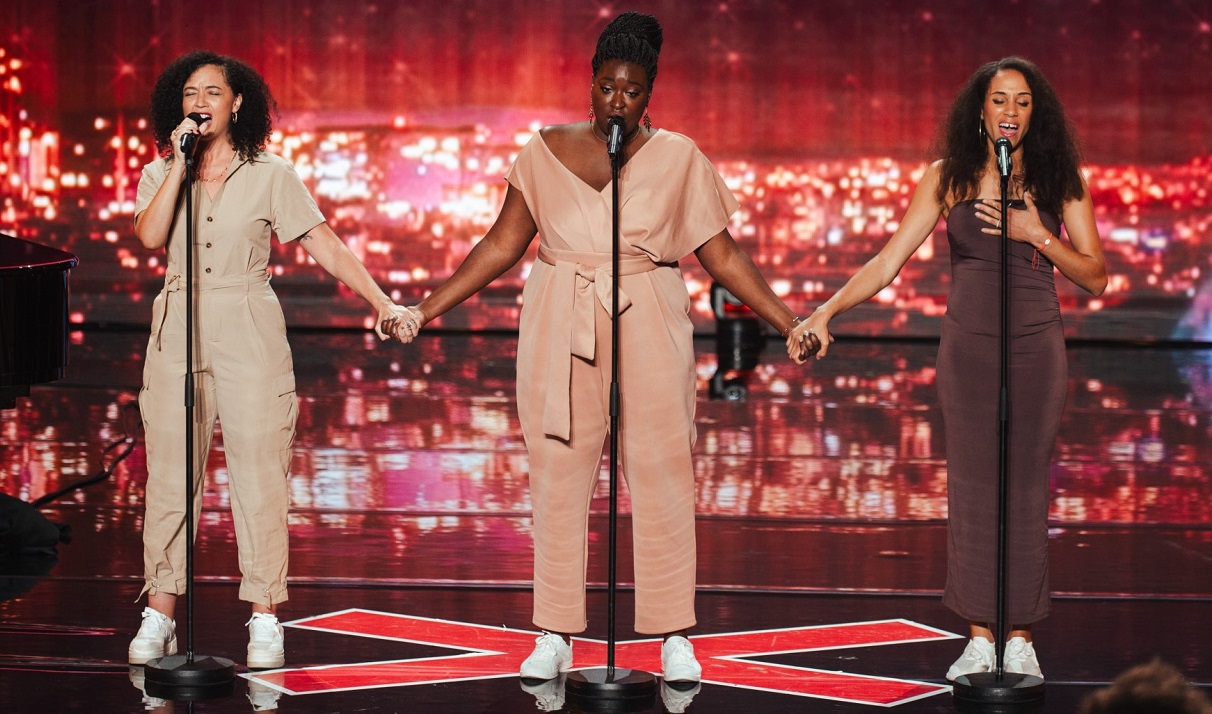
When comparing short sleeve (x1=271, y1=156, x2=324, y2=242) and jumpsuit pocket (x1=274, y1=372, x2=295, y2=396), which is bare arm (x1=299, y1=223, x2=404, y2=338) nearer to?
short sleeve (x1=271, y1=156, x2=324, y2=242)

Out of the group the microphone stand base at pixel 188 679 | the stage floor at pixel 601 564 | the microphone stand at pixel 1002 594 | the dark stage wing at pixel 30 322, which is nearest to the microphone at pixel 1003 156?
the microphone stand at pixel 1002 594

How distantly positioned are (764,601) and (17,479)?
3661mm

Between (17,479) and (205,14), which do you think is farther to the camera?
(205,14)

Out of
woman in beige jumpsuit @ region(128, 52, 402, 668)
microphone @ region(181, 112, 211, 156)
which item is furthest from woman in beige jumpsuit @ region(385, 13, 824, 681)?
microphone @ region(181, 112, 211, 156)

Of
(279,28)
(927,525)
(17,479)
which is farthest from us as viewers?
(279,28)

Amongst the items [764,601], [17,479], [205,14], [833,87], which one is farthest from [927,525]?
[205,14]

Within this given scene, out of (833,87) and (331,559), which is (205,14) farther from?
(331,559)

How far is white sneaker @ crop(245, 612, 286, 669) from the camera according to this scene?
13.6 feet

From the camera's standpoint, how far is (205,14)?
16312 millimetres

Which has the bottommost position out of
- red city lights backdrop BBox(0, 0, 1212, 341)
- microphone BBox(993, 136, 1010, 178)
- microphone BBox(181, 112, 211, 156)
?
microphone BBox(993, 136, 1010, 178)

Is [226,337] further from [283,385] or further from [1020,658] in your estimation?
[1020,658]

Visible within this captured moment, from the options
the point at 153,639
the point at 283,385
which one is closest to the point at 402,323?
the point at 283,385

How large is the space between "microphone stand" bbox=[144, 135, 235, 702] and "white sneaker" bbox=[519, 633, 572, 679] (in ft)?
2.33

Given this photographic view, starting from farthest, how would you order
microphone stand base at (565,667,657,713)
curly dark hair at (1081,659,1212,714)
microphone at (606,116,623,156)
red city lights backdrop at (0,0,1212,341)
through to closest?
red city lights backdrop at (0,0,1212,341), microphone stand base at (565,667,657,713), microphone at (606,116,623,156), curly dark hair at (1081,659,1212,714)
